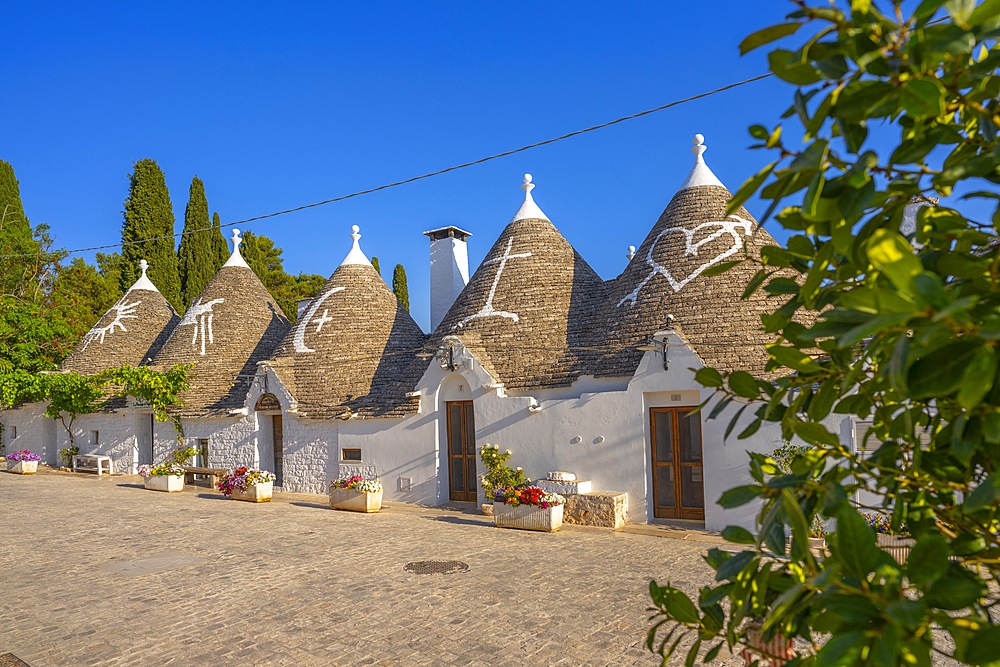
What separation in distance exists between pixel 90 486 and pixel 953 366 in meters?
23.6

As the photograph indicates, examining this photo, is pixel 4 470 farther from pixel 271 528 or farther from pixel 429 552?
pixel 429 552

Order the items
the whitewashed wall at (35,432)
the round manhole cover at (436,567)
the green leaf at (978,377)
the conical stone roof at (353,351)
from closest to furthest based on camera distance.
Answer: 1. the green leaf at (978,377)
2. the round manhole cover at (436,567)
3. the conical stone roof at (353,351)
4. the whitewashed wall at (35,432)

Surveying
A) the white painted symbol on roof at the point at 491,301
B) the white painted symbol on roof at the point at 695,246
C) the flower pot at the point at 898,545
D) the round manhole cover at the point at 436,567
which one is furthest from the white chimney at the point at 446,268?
the flower pot at the point at 898,545

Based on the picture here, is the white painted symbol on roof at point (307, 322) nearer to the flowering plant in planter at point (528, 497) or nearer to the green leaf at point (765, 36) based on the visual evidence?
the flowering plant in planter at point (528, 497)

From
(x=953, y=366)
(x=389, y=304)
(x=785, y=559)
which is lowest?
(x=785, y=559)

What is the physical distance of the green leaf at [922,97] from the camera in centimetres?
117

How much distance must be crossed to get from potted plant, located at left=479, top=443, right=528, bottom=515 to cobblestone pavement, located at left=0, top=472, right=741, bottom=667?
2.31 feet

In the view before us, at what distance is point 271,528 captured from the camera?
43.8 feet

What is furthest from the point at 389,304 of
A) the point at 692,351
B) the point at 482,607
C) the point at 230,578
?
the point at 482,607

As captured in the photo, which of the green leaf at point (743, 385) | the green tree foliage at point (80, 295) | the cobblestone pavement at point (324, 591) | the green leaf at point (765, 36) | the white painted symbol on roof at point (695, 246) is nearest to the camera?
the green leaf at point (765, 36)

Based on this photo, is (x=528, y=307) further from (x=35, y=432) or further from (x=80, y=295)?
(x=80, y=295)

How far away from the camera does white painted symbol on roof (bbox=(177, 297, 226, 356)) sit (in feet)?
77.3

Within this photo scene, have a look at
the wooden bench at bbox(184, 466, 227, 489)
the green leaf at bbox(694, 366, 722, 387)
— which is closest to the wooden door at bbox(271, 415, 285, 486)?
the wooden bench at bbox(184, 466, 227, 489)

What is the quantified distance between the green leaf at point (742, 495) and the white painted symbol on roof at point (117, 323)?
29.2 metres
